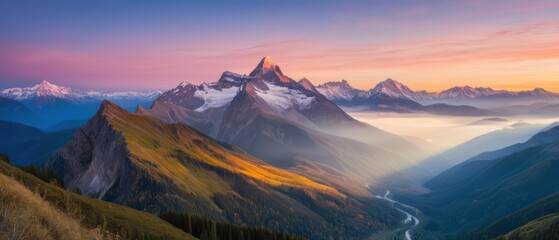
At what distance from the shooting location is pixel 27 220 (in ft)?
81.7

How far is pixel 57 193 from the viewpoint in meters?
78.1

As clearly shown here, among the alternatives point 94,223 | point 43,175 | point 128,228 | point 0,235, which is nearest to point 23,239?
point 0,235

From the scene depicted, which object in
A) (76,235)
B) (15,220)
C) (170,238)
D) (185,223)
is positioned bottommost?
(185,223)

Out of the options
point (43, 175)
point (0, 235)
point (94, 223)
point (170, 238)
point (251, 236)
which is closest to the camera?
point (0, 235)

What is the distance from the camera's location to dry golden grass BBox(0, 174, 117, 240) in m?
24.4

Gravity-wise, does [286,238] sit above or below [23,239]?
below

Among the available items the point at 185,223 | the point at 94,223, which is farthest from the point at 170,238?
the point at 185,223

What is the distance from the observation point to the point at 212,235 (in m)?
142

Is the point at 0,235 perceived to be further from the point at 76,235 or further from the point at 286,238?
the point at 286,238

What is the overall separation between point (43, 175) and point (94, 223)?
257ft

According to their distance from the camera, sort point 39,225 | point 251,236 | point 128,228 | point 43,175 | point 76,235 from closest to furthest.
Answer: point 39,225, point 76,235, point 128,228, point 43,175, point 251,236

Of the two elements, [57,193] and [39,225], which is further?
[57,193]

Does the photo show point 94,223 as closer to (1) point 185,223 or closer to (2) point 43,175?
(1) point 185,223

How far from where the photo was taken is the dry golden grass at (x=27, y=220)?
2436 centimetres
